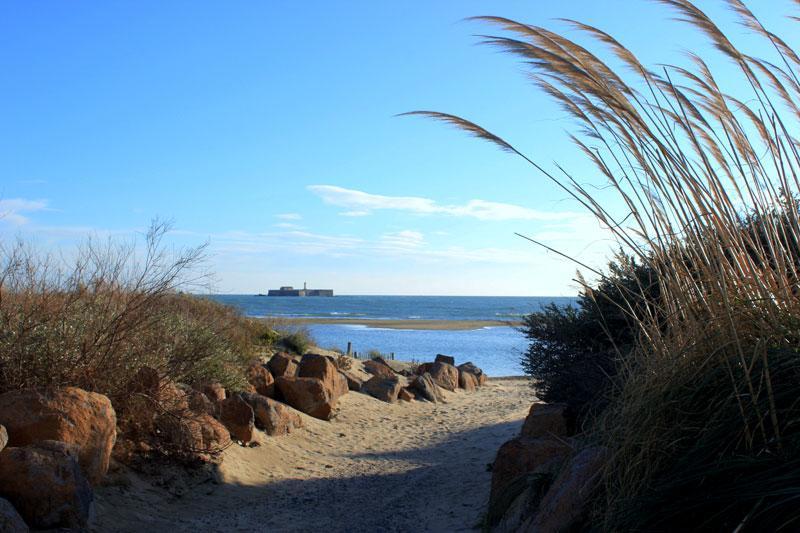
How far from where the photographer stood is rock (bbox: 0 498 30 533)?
4.55 meters

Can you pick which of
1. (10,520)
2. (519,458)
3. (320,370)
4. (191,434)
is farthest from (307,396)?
(10,520)

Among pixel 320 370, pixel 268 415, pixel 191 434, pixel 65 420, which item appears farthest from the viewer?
pixel 320 370

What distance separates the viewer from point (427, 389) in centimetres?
1580

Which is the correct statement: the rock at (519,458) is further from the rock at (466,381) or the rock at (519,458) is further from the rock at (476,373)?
the rock at (476,373)

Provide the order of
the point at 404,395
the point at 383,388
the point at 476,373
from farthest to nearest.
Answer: the point at 476,373 → the point at 404,395 → the point at 383,388

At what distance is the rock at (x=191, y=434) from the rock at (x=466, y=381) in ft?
35.2

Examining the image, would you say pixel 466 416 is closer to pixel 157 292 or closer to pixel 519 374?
pixel 157 292

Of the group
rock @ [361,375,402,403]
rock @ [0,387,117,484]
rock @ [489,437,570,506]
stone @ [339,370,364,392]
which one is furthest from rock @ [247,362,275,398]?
rock @ [489,437,570,506]

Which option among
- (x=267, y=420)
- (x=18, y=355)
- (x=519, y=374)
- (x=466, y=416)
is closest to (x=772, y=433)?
(x=18, y=355)

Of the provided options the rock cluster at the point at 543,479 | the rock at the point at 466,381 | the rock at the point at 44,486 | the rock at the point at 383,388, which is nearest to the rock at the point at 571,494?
the rock cluster at the point at 543,479

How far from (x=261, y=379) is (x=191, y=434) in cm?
403

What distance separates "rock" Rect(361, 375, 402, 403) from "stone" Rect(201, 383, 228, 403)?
18.4 feet

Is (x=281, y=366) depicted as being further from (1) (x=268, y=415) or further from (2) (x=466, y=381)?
(2) (x=466, y=381)

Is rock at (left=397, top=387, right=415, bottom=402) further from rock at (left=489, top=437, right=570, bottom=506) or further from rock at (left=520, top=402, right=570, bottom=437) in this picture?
rock at (left=489, top=437, right=570, bottom=506)
